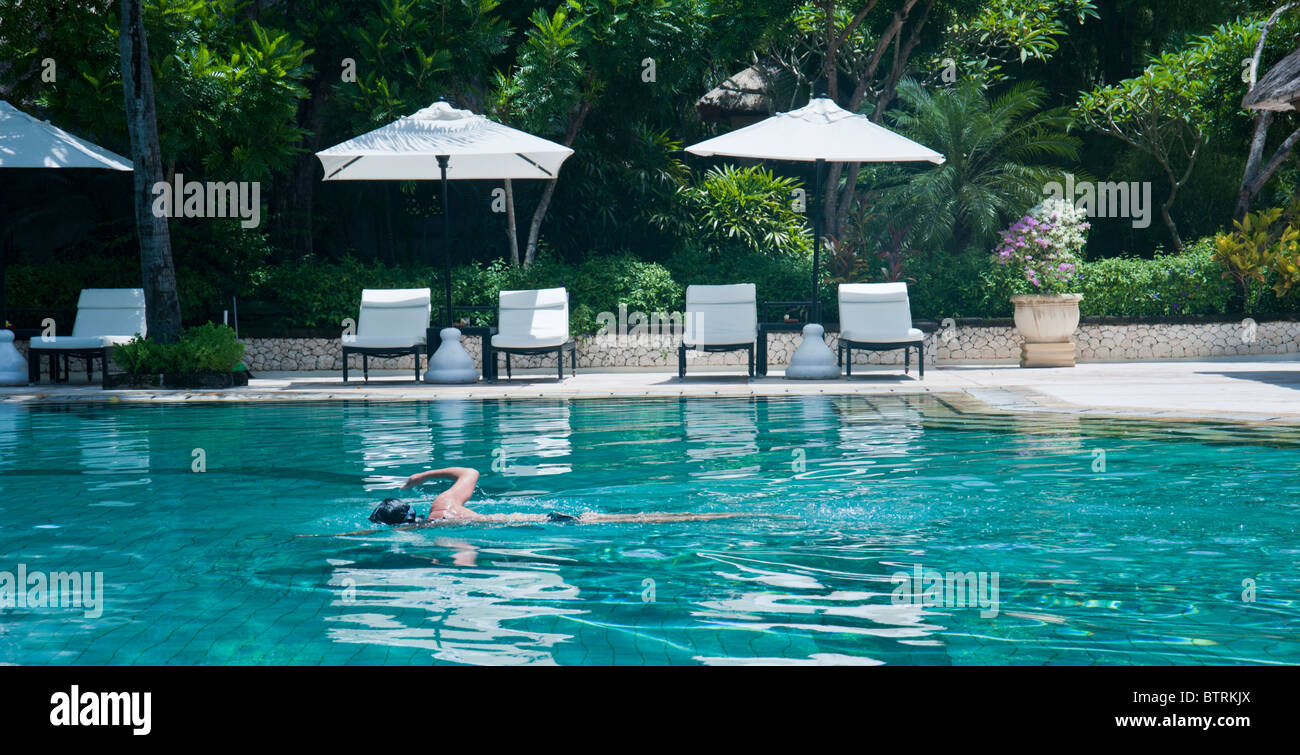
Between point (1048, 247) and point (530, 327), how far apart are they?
22.3ft

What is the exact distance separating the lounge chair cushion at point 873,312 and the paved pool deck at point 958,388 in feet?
1.79

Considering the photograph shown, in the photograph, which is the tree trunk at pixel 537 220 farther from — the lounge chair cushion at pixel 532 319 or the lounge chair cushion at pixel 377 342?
the lounge chair cushion at pixel 377 342

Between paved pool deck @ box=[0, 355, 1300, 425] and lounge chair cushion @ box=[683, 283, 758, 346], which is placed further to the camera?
lounge chair cushion @ box=[683, 283, 758, 346]

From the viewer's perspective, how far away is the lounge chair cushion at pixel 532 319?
13914mm

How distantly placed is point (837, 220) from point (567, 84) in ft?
17.1

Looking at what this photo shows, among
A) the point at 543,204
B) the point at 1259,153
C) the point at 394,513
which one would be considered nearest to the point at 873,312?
the point at 543,204

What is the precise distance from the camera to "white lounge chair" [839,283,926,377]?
1387cm

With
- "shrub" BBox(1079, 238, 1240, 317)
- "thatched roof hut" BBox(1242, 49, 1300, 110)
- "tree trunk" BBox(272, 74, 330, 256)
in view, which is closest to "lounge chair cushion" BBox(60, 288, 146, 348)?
"tree trunk" BBox(272, 74, 330, 256)

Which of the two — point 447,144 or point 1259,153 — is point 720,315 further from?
point 1259,153

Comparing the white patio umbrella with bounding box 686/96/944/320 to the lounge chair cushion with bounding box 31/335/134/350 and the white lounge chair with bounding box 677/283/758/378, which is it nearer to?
the white lounge chair with bounding box 677/283/758/378

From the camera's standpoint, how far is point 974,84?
19172mm

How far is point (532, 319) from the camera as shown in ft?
46.4
